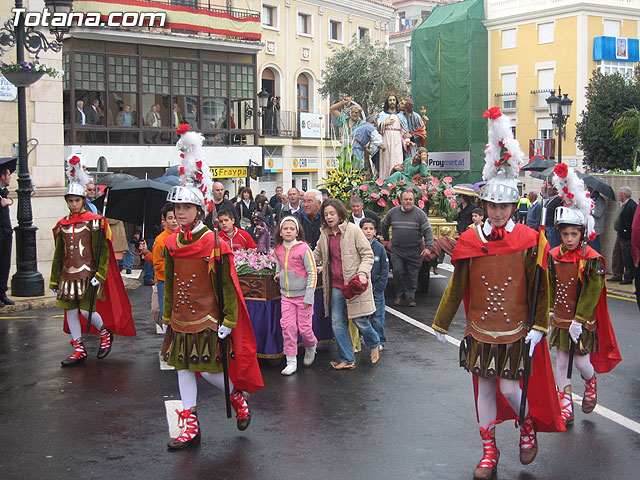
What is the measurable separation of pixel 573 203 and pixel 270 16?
128ft

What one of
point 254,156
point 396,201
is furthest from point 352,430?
point 254,156

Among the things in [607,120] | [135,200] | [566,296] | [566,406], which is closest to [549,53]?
[607,120]

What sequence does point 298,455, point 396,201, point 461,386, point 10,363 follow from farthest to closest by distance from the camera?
point 396,201 → point 10,363 → point 461,386 → point 298,455

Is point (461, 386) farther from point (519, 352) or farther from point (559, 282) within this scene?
point (519, 352)

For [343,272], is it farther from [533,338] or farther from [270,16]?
[270,16]

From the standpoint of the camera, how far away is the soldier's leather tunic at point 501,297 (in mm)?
5445

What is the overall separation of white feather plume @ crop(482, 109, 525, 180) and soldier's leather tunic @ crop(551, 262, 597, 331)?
1.51m

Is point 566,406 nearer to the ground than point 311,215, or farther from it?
nearer to the ground

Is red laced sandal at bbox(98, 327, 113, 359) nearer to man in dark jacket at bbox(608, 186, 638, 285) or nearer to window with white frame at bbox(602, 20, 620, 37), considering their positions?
man in dark jacket at bbox(608, 186, 638, 285)

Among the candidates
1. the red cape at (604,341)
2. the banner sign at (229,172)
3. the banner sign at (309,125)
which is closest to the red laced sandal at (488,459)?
the red cape at (604,341)

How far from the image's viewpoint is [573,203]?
675 centimetres

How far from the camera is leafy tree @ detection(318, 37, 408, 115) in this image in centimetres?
4428

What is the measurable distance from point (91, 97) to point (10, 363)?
2341 centimetres

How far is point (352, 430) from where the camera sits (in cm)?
641
